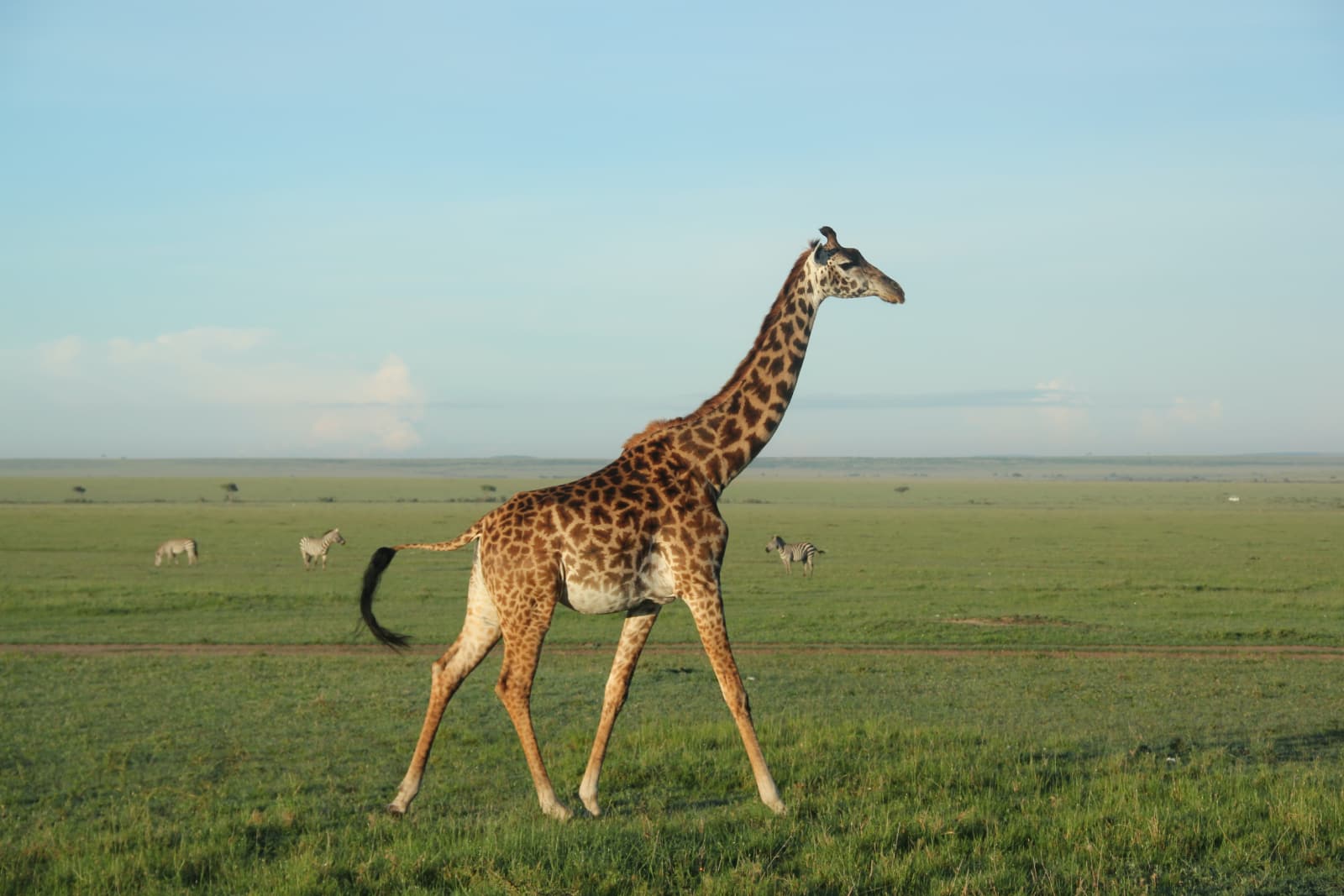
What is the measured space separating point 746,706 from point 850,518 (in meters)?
70.8

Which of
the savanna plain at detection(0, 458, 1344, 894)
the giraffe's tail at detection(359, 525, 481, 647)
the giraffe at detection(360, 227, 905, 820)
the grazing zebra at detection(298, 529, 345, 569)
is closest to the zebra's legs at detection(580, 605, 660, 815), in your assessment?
the giraffe at detection(360, 227, 905, 820)

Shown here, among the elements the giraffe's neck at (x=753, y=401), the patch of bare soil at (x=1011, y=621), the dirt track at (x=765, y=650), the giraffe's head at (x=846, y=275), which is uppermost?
the giraffe's head at (x=846, y=275)

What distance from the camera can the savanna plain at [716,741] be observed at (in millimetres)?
6430

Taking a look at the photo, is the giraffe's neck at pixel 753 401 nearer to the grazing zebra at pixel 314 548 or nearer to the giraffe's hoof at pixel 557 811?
the giraffe's hoof at pixel 557 811

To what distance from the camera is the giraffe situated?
768cm

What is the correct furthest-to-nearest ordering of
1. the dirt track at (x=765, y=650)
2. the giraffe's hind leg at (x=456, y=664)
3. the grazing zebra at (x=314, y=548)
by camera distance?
the grazing zebra at (x=314, y=548) < the dirt track at (x=765, y=650) < the giraffe's hind leg at (x=456, y=664)

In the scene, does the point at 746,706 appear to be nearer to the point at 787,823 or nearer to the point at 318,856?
the point at 787,823

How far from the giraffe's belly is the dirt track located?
1258cm

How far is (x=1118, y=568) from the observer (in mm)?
39188

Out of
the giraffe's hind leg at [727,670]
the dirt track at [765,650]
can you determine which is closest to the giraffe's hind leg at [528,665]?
the giraffe's hind leg at [727,670]

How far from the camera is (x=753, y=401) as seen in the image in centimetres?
847

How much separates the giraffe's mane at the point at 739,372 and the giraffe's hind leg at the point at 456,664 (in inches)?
57.2

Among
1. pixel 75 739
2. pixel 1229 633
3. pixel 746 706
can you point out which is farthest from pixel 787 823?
pixel 1229 633

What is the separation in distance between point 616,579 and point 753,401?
167cm
